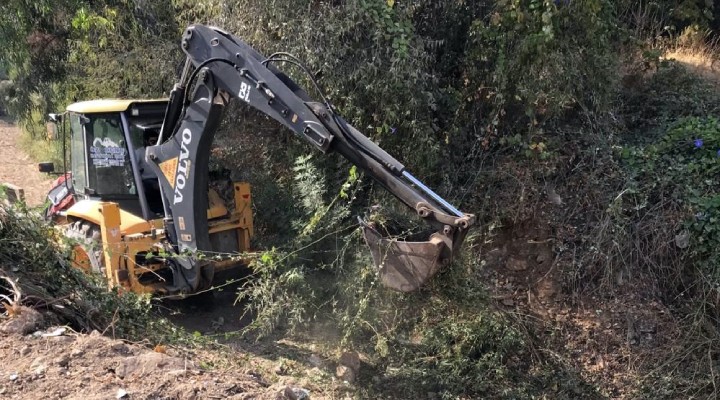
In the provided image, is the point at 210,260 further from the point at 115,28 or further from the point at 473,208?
the point at 115,28

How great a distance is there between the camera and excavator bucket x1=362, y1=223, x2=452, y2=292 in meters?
4.31

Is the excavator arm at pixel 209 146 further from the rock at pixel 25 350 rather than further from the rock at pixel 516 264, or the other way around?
the rock at pixel 516 264

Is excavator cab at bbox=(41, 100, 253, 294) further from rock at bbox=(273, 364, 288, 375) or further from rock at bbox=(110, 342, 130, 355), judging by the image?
rock at bbox=(110, 342, 130, 355)

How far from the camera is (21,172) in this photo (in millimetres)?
13578

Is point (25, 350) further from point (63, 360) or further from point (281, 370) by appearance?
point (281, 370)

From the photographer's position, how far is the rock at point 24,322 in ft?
13.4

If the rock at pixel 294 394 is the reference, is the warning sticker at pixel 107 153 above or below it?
above

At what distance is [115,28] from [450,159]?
222 inches

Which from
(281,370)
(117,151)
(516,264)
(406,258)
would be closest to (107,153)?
(117,151)

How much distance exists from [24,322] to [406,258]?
247 cm

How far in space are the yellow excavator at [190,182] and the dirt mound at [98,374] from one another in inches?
52.2

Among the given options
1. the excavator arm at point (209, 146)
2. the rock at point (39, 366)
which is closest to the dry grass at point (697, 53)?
the excavator arm at point (209, 146)

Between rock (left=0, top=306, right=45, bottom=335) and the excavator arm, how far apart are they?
135cm

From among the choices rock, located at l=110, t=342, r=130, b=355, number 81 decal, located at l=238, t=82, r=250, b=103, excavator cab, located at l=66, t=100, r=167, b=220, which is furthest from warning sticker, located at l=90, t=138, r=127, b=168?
rock, located at l=110, t=342, r=130, b=355
